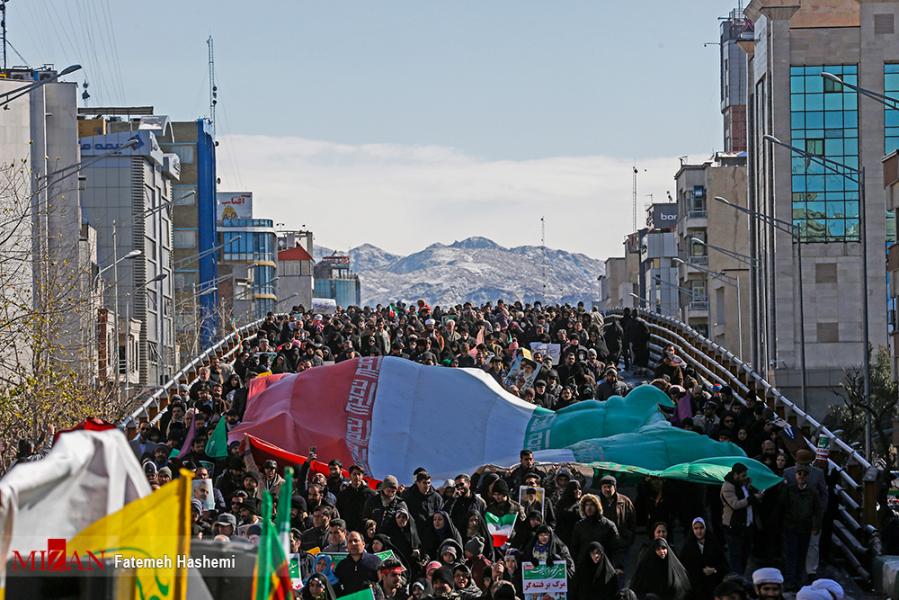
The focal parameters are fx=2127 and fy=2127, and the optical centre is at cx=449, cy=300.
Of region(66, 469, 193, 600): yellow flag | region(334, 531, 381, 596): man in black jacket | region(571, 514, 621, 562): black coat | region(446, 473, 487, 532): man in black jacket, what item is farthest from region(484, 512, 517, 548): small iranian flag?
region(66, 469, 193, 600): yellow flag

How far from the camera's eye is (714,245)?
11725 centimetres

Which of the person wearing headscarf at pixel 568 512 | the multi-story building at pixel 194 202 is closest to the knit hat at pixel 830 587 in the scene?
the person wearing headscarf at pixel 568 512

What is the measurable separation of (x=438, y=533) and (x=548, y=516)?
1449 mm

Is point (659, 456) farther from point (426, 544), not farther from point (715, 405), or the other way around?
point (426, 544)

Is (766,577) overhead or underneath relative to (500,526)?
overhead

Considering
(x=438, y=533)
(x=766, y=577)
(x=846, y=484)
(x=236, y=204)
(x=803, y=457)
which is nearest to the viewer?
A: (x=766, y=577)

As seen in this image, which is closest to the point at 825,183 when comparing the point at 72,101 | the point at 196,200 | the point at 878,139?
the point at 878,139

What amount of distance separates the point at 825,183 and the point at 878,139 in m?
3.09

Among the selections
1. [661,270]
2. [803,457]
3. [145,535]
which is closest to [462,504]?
[803,457]

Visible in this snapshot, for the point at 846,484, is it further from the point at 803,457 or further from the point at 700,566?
the point at 700,566

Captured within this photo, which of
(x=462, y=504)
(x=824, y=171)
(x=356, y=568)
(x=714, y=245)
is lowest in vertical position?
(x=356, y=568)

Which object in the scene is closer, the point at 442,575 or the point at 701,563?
the point at 442,575

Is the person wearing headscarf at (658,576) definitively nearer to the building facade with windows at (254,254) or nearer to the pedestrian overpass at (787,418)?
the pedestrian overpass at (787,418)

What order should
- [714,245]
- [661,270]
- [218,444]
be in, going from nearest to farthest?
[218,444] < [714,245] < [661,270]
